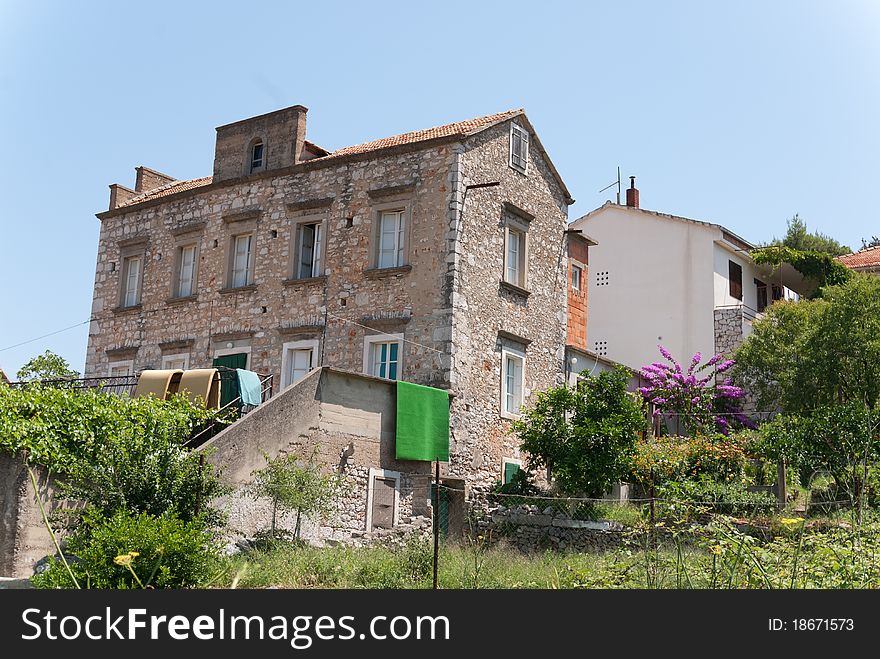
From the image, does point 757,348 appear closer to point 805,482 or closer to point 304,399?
point 805,482

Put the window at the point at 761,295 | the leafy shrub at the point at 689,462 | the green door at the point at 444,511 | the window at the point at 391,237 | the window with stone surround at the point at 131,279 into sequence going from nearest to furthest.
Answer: the green door at the point at 444,511 → the leafy shrub at the point at 689,462 → the window at the point at 391,237 → the window with stone surround at the point at 131,279 → the window at the point at 761,295

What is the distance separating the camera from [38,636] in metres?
6.93

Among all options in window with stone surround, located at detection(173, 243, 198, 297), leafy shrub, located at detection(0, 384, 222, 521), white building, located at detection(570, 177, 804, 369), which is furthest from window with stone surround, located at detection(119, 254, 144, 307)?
white building, located at detection(570, 177, 804, 369)

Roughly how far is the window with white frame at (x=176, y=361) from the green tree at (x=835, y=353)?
47.6ft

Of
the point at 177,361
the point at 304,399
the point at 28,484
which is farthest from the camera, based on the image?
the point at 177,361

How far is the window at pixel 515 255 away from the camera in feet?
72.2

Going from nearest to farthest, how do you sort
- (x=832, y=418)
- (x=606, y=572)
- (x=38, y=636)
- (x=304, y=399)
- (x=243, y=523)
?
(x=38, y=636)
(x=606, y=572)
(x=243, y=523)
(x=304, y=399)
(x=832, y=418)

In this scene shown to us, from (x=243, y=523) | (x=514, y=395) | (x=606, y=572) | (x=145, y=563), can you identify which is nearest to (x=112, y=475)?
(x=145, y=563)

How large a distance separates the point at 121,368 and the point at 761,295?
68.6 ft

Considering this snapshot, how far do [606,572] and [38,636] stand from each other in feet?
18.0

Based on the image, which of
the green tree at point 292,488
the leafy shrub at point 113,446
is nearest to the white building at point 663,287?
the green tree at point 292,488

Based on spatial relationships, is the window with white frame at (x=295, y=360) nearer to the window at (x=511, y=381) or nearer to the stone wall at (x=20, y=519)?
the window at (x=511, y=381)

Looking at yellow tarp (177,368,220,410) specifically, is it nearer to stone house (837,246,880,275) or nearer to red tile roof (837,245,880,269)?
stone house (837,246,880,275)

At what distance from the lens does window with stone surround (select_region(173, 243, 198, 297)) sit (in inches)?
950
